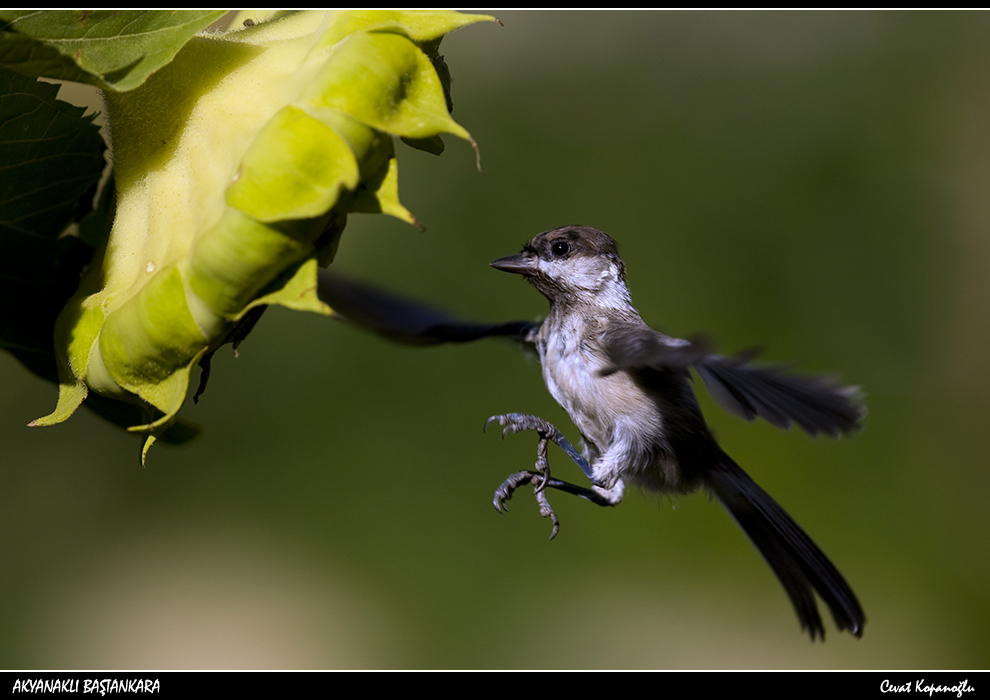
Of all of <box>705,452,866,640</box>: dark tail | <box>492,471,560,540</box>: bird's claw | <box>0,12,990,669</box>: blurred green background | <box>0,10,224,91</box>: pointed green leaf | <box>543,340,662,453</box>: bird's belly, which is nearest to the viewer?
<box>0,10,224,91</box>: pointed green leaf

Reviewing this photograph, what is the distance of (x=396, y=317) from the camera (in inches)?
86.5

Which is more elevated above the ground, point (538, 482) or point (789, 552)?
point (538, 482)

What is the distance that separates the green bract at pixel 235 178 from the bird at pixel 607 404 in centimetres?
85

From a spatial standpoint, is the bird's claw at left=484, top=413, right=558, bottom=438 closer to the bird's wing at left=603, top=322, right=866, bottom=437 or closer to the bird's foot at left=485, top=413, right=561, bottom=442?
the bird's foot at left=485, top=413, right=561, bottom=442

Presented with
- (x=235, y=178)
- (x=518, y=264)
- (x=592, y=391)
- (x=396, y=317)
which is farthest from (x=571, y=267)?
(x=235, y=178)

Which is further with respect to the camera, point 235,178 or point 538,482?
point 538,482

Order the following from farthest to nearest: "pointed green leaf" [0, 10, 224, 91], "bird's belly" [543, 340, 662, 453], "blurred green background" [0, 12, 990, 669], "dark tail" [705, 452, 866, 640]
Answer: "blurred green background" [0, 12, 990, 669] < "dark tail" [705, 452, 866, 640] < "bird's belly" [543, 340, 662, 453] < "pointed green leaf" [0, 10, 224, 91]

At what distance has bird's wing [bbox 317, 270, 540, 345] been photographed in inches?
81.3

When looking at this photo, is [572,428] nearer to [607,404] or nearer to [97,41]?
[607,404]

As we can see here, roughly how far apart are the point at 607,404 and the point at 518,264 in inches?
18.1

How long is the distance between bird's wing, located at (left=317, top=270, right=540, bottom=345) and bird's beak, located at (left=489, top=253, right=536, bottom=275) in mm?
157

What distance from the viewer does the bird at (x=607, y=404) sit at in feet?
6.88

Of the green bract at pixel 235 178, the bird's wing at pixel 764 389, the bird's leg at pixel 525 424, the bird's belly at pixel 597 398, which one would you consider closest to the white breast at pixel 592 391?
the bird's belly at pixel 597 398

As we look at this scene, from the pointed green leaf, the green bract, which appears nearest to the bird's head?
the green bract
